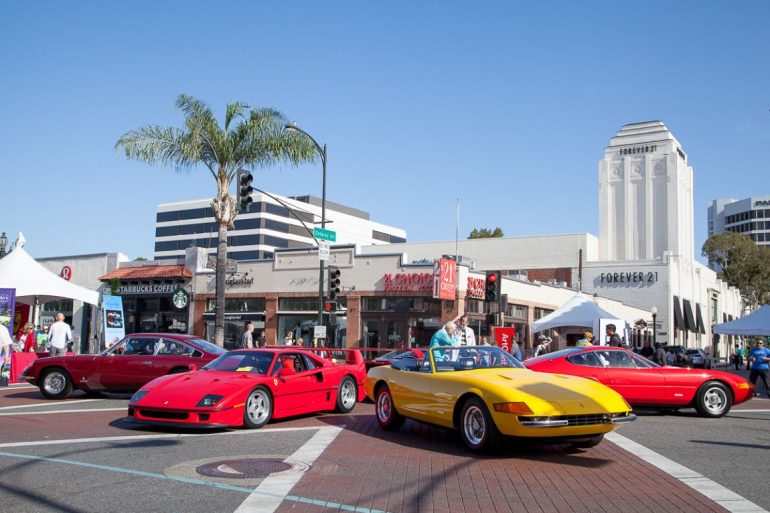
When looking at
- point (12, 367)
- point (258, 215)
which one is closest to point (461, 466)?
point (12, 367)

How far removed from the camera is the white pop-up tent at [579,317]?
2661cm

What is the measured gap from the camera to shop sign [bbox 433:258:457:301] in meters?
32.2

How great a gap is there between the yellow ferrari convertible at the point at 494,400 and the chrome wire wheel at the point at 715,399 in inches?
202

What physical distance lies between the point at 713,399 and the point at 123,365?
11349mm

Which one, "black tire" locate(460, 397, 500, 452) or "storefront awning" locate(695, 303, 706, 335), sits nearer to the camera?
"black tire" locate(460, 397, 500, 452)

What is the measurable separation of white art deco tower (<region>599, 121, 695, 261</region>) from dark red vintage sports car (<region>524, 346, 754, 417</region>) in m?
59.8

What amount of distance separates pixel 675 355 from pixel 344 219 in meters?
77.3

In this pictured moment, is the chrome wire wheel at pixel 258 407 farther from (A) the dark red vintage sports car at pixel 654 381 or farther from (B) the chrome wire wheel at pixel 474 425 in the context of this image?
(A) the dark red vintage sports car at pixel 654 381

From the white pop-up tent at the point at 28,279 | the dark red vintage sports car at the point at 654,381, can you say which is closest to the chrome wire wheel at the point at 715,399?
the dark red vintage sports car at the point at 654,381

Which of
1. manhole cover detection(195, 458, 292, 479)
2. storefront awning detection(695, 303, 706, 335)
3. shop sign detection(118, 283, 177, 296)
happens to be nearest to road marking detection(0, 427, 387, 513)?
manhole cover detection(195, 458, 292, 479)

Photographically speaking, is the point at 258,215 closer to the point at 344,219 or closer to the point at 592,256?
the point at 344,219

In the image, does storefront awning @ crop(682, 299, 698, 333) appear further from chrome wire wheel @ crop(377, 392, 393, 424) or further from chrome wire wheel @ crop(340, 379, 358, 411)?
chrome wire wheel @ crop(377, 392, 393, 424)

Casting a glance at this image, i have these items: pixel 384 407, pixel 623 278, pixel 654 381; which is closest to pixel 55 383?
pixel 384 407

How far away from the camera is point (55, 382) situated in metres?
15.0
